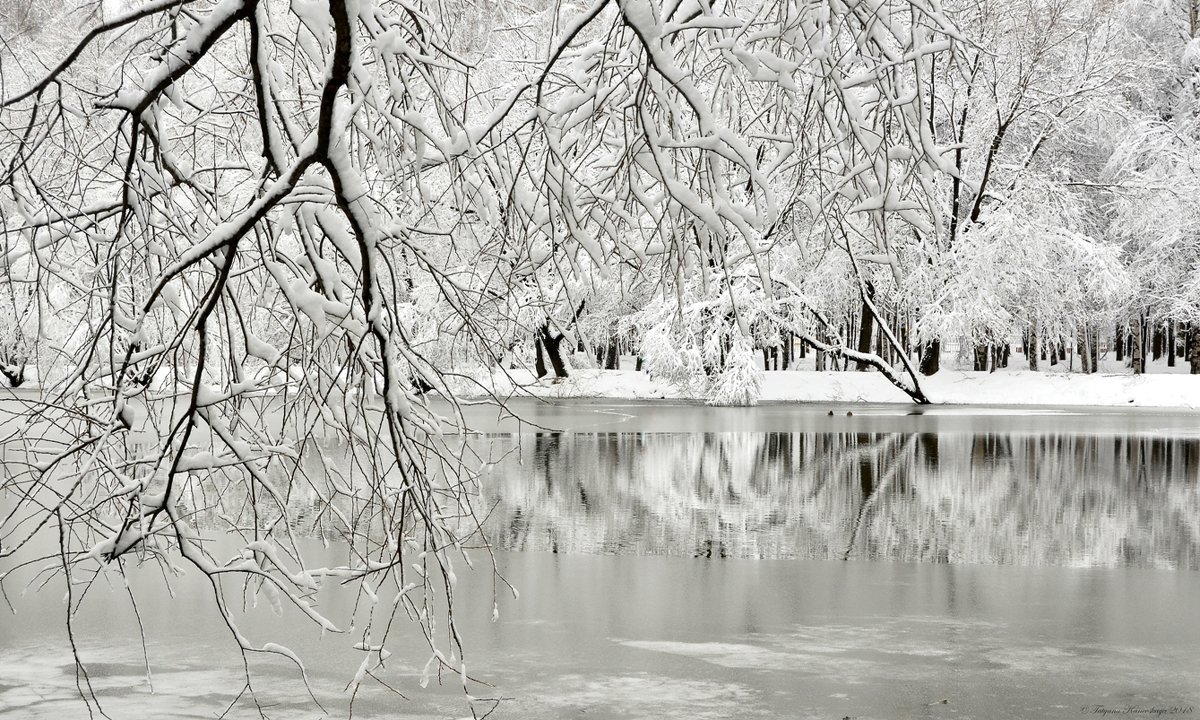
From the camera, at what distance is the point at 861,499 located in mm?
14453

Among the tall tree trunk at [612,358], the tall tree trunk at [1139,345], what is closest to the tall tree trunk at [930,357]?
the tall tree trunk at [1139,345]

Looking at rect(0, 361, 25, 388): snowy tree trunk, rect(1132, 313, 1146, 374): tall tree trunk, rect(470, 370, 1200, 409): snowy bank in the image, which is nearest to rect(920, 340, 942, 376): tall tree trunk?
rect(470, 370, 1200, 409): snowy bank

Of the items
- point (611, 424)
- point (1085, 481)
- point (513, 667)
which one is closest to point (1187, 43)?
point (611, 424)

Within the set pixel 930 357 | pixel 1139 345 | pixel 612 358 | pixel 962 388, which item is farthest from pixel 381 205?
pixel 612 358

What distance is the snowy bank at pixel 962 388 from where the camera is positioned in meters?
34.4

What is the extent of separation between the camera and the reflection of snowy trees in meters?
11.2

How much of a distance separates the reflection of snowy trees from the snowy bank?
12.6m

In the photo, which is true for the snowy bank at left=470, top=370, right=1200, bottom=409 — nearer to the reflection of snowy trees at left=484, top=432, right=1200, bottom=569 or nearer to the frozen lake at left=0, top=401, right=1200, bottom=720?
the reflection of snowy trees at left=484, top=432, right=1200, bottom=569

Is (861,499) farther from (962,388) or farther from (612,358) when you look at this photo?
(612,358)

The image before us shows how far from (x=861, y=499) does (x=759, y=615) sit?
21.2ft

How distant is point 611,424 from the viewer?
26.3m

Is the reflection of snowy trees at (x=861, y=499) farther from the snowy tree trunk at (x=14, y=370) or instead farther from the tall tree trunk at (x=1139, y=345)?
the tall tree trunk at (x=1139, y=345)

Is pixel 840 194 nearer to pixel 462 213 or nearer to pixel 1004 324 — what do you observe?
pixel 462 213

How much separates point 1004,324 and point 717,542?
23.0 m
